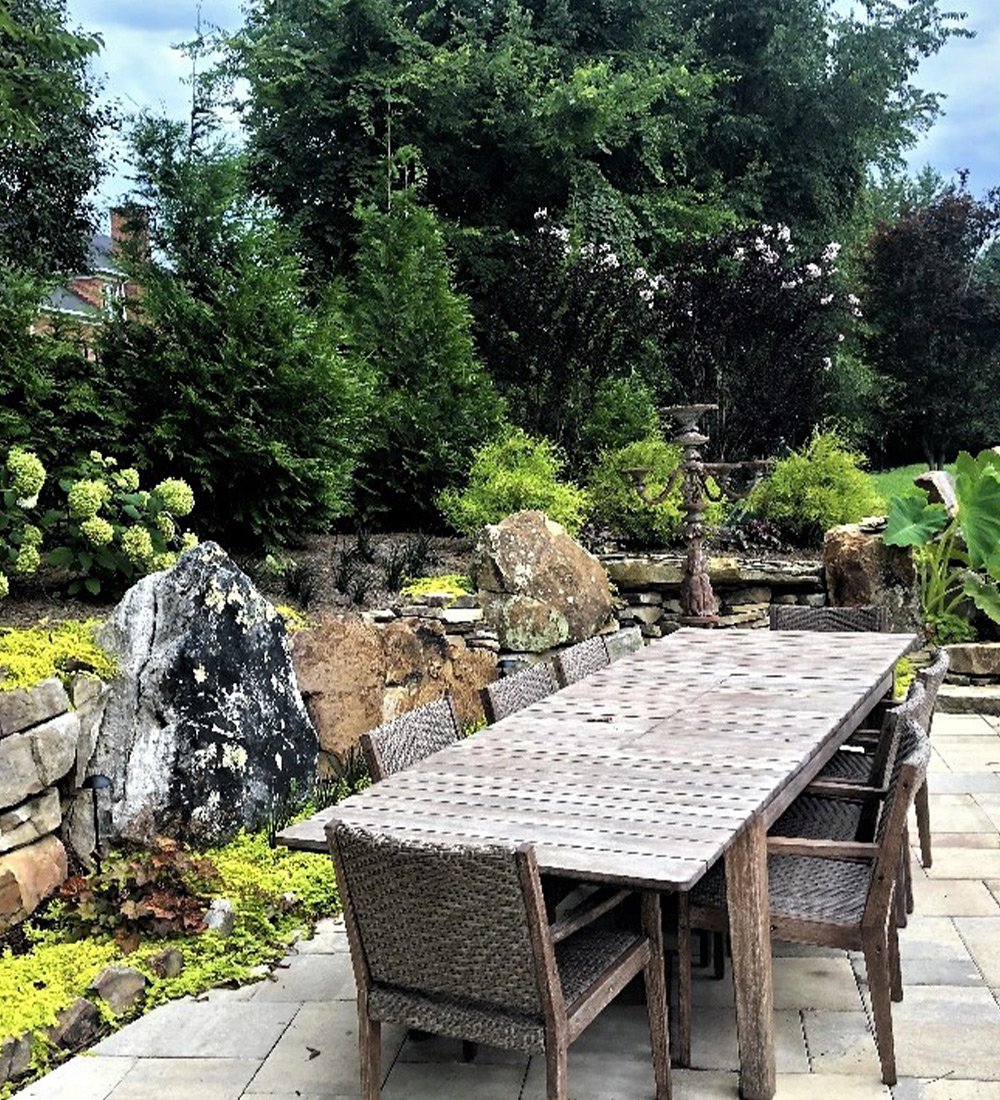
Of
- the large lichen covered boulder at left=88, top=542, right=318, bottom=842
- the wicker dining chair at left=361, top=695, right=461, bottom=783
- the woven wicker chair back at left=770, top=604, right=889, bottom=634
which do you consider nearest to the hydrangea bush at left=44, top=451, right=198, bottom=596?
the large lichen covered boulder at left=88, top=542, right=318, bottom=842

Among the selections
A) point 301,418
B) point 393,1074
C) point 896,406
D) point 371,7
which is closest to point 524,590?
point 301,418

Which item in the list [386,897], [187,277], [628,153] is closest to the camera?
[386,897]

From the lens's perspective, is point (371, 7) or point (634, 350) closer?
point (634, 350)

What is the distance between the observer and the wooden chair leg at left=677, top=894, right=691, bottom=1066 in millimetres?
2836

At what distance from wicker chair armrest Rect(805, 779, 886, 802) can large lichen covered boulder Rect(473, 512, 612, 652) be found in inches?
116

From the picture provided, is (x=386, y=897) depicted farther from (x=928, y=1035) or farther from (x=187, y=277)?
(x=187, y=277)

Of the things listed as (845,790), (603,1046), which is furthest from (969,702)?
(603,1046)

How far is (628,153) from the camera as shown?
12.5 meters

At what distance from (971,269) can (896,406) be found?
219 cm

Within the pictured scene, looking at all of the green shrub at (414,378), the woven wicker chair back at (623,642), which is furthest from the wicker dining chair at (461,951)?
the green shrub at (414,378)

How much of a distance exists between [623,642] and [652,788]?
4192mm

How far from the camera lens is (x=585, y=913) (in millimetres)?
2455

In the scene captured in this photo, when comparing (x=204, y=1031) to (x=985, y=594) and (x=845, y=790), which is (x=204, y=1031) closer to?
(x=845, y=790)

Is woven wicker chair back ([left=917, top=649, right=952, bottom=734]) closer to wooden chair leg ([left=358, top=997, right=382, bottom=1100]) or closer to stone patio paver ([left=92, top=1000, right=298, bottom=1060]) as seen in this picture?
Answer: wooden chair leg ([left=358, top=997, right=382, bottom=1100])
